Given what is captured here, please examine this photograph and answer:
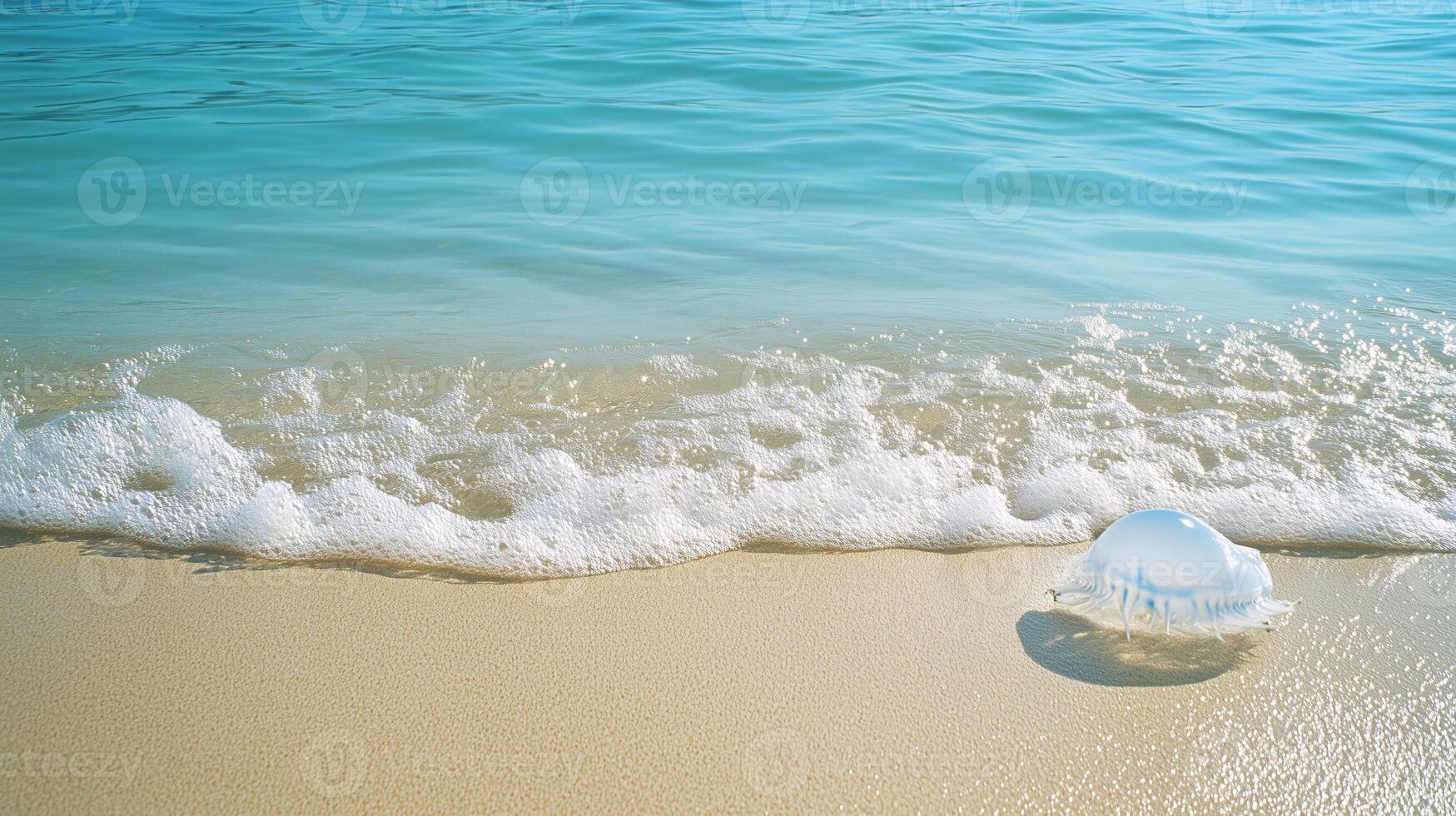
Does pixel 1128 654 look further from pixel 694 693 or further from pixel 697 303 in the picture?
pixel 697 303

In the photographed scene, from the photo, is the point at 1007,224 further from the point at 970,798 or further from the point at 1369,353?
the point at 970,798

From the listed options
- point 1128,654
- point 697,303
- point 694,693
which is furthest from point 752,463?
point 697,303

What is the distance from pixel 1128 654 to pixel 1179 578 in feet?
0.61

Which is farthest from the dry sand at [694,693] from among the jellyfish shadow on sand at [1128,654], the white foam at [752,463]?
the white foam at [752,463]

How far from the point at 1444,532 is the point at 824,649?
1.72 metres

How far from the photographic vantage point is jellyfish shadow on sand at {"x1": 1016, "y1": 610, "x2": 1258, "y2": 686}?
2.05 m

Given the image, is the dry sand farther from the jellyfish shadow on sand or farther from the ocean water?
the ocean water

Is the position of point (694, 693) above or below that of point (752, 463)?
below

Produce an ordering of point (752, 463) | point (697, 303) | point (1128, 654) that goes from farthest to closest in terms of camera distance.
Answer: point (697, 303), point (752, 463), point (1128, 654)

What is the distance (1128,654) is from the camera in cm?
212

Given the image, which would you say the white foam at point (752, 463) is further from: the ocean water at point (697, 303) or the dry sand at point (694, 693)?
the dry sand at point (694, 693)

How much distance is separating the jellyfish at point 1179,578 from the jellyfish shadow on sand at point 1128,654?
29 millimetres

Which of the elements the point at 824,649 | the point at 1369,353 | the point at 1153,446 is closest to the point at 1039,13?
the point at 1369,353

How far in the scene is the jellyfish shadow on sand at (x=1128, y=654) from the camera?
205 cm
